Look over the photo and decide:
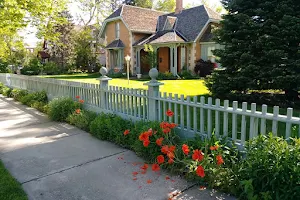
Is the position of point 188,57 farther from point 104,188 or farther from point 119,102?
point 104,188

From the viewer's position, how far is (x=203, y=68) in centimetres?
1803

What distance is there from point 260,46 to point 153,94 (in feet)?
13.3

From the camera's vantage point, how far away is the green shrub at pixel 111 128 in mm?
5051

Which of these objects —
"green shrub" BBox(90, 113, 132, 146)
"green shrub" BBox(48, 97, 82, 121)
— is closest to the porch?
"green shrub" BBox(48, 97, 82, 121)

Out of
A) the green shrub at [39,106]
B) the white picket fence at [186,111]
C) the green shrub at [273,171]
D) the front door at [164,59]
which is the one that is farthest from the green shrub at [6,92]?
the front door at [164,59]

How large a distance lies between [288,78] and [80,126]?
572 centimetres

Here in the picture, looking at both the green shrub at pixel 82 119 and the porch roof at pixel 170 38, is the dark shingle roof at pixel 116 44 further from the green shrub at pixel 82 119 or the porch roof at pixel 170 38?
the green shrub at pixel 82 119

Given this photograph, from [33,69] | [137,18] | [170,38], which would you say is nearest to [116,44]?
[137,18]

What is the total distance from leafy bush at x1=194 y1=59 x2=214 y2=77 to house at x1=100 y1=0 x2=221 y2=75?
676mm

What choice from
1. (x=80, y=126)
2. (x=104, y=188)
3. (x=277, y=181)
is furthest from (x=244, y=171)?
(x=80, y=126)

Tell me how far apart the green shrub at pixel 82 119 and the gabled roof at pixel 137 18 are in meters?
16.3

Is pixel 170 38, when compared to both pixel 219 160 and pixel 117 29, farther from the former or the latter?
pixel 219 160

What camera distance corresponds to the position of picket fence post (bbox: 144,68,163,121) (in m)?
4.90

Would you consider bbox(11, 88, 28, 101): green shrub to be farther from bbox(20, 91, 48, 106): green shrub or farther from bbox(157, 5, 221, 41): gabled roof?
bbox(157, 5, 221, 41): gabled roof
